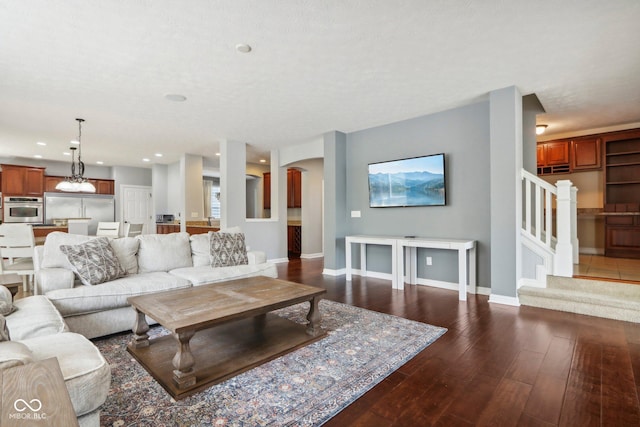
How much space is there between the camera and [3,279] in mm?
2377

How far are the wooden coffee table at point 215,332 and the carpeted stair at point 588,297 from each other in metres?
2.62

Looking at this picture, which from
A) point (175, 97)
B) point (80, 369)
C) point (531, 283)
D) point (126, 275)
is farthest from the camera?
point (175, 97)

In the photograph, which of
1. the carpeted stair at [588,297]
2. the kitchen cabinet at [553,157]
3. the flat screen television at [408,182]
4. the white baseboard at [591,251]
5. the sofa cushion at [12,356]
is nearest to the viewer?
the sofa cushion at [12,356]

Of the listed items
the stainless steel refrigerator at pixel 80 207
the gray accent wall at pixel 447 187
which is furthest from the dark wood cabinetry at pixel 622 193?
the stainless steel refrigerator at pixel 80 207

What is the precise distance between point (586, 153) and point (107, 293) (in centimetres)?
731

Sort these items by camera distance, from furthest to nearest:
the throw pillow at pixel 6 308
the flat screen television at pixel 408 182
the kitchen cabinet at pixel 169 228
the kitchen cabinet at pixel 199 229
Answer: the kitchen cabinet at pixel 169 228 → the kitchen cabinet at pixel 199 229 → the flat screen television at pixel 408 182 → the throw pillow at pixel 6 308

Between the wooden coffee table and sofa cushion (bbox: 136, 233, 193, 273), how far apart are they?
42.0 inches

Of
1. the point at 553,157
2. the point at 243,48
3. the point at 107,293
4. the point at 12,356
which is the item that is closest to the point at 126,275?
the point at 107,293

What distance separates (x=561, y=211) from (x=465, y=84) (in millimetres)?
1879

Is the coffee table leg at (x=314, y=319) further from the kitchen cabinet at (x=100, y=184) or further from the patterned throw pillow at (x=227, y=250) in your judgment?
the kitchen cabinet at (x=100, y=184)

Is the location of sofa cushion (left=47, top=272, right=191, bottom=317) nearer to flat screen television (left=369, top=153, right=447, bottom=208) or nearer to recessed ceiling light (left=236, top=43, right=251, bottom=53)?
recessed ceiling light (left=236, top=43, right=251, bottom=53)

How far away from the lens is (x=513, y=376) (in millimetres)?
2076

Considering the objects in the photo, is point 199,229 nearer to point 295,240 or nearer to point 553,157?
point 295,240

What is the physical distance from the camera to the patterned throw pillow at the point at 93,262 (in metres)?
2.87
